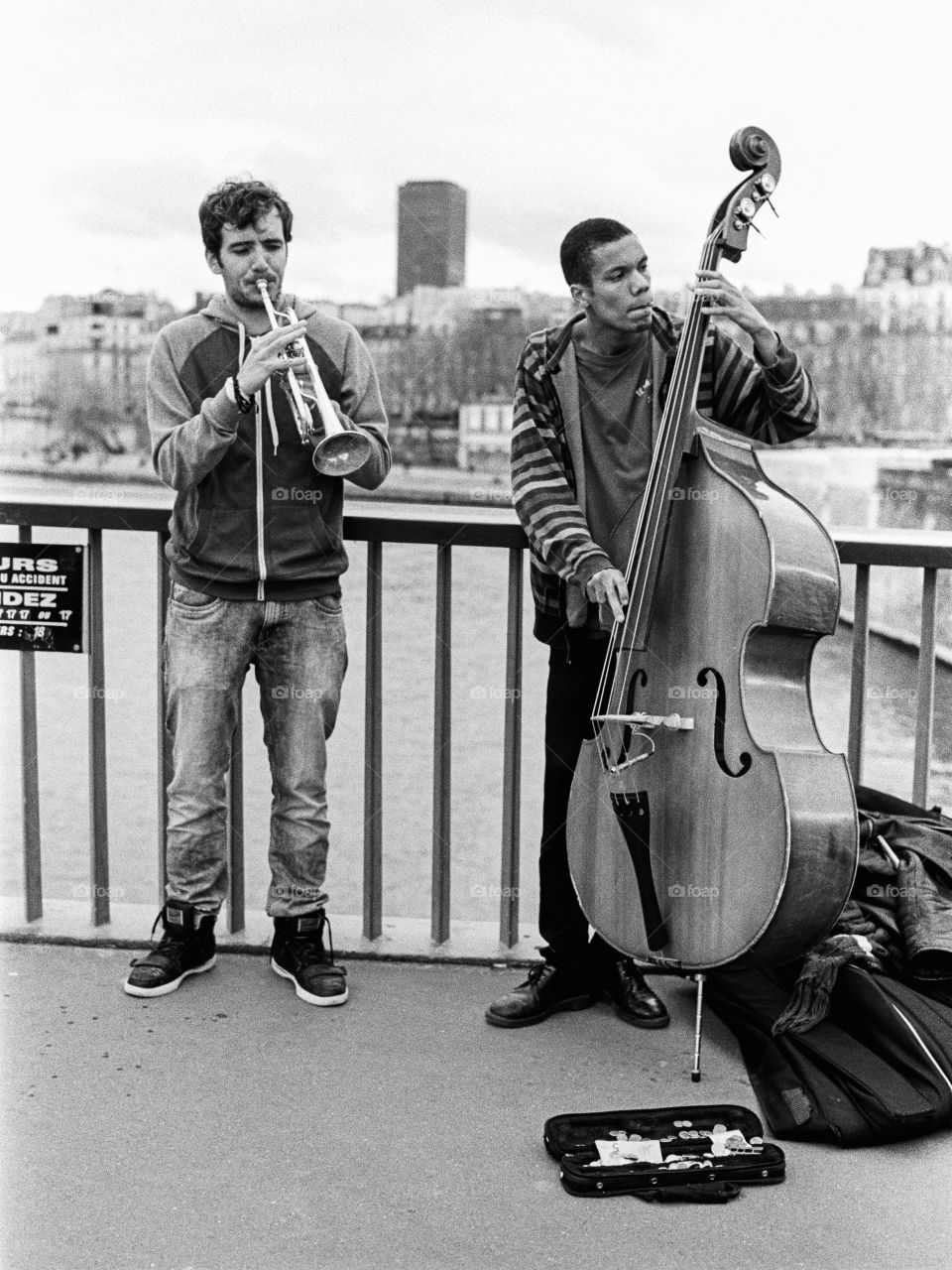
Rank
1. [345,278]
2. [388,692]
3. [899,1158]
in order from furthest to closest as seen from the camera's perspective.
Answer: [388,692], [345,278], [899,1158]

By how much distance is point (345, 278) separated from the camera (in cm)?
362

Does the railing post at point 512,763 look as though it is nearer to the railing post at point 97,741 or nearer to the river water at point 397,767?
the railing post at point 97,741

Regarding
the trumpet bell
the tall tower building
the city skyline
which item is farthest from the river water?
the trumpet bell

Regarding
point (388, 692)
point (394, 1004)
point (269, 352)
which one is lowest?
point (388, 692)

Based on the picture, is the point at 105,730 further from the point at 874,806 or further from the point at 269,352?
the point at 874,806

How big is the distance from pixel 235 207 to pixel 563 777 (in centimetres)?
129

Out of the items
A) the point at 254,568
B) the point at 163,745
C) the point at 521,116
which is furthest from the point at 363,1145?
the point at 521,116

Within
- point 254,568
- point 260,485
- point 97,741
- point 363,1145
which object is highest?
point 260,485

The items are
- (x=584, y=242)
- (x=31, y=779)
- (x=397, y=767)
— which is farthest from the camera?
(x=397, y=767)

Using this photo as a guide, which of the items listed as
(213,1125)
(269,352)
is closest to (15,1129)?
(213,1125)

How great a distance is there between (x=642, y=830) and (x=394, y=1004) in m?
0.76

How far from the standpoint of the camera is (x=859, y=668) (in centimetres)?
272

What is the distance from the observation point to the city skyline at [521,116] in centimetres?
251

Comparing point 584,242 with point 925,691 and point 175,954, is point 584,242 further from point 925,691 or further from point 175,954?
point 175,954
